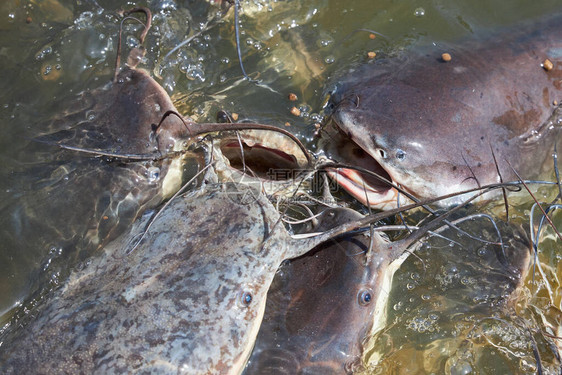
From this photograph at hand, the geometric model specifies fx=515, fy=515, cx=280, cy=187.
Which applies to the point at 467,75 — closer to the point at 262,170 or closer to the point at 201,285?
the point at 262,170

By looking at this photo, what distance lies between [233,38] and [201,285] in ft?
6.60

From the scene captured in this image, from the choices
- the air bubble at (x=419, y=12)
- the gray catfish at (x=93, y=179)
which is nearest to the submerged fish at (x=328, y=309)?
the gray catfish at (x=93, y=179)

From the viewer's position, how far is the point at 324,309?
6.53ft

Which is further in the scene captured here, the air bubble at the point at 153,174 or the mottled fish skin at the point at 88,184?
the air bubble at the point at 153,174

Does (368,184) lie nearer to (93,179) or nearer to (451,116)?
(451,116)

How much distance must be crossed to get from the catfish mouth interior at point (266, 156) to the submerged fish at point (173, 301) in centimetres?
48

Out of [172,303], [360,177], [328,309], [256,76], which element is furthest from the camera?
[256,76]

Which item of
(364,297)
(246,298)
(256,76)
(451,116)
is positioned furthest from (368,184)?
(256,76)

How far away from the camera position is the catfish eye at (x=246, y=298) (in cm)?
182

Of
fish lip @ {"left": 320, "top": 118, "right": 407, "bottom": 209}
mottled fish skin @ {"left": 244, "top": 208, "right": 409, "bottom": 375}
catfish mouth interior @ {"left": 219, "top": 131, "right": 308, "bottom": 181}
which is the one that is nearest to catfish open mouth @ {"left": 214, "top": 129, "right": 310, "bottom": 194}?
catfish mouth interior @ {"left": 219, "top": 131, "right": 308, "bottom": 181}

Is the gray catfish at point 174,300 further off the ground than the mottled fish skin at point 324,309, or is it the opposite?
the gray catfish at point 174,300

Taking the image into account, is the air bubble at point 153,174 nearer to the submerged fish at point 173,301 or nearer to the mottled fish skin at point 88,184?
the mottled fish skin at point 88,184

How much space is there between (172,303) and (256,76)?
179 cm

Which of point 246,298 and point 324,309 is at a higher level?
point 246,298
